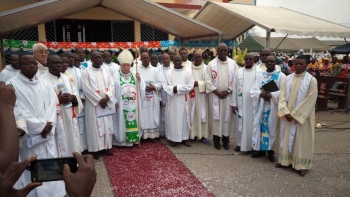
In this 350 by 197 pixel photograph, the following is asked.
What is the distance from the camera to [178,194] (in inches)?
150

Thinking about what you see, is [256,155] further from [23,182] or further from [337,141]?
[23,182]

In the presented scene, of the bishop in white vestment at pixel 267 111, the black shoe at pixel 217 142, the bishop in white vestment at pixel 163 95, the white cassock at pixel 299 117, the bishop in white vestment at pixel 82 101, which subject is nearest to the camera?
the white cassock at pixel 299 117

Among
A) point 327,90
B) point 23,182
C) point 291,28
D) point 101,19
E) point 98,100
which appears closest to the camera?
point 23,182

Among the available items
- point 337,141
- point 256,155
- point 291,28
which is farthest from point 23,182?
point 291,28

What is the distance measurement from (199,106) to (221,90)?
675mm

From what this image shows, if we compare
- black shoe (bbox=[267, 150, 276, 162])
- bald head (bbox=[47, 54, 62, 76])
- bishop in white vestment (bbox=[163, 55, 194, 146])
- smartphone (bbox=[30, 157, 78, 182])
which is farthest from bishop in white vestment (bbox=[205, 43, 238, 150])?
smartphone (bbox=[30, 157, 78, 182])

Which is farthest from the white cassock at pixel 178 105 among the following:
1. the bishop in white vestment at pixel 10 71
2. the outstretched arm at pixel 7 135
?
the outstretched arm at pixel 7 135

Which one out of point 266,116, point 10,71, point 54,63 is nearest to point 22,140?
point 54,63

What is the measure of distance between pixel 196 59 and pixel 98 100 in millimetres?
2350

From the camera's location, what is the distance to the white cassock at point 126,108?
18.7 feet

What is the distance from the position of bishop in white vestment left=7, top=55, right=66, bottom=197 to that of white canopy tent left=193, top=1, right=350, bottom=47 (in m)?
5.76

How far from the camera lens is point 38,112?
3.37 m

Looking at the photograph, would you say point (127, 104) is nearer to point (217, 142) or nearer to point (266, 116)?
point (217, 142)

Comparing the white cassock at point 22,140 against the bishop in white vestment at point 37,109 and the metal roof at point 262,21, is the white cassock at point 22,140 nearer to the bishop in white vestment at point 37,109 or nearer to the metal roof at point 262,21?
the bishop in white vestment at point 37,109
